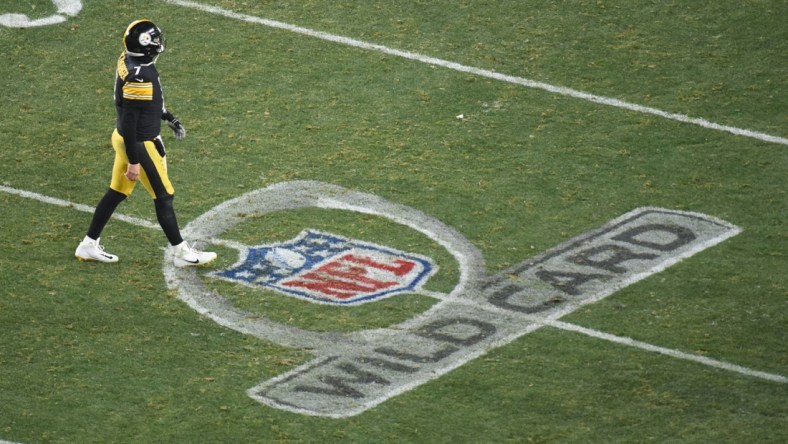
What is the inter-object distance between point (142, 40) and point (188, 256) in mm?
1688

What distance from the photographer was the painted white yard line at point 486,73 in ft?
44.6

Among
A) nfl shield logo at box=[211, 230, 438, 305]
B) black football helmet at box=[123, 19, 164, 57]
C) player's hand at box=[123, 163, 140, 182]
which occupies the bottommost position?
nfl shield logo at box=[211, 230, 438, 305]

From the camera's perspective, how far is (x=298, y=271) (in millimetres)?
11352

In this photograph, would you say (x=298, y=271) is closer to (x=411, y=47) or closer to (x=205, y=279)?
(x=205, y=279)

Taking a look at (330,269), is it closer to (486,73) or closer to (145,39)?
(145,39)

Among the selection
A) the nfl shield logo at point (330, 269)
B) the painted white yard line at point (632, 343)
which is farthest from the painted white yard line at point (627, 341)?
the nfl shield logo at point (330, 269)

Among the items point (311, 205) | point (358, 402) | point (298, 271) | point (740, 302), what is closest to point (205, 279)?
point (298, 271)

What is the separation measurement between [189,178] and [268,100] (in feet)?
5.62

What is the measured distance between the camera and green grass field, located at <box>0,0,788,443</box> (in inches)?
372

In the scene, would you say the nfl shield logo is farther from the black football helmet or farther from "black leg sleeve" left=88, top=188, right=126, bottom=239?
the black football helmet

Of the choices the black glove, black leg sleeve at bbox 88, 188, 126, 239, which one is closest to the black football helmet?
the black glove

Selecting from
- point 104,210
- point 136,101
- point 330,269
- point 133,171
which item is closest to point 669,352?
point 330,269

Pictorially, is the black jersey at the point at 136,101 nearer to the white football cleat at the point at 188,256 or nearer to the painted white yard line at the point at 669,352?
the white football cleat at the point at 188,256

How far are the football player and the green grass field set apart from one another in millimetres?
204
